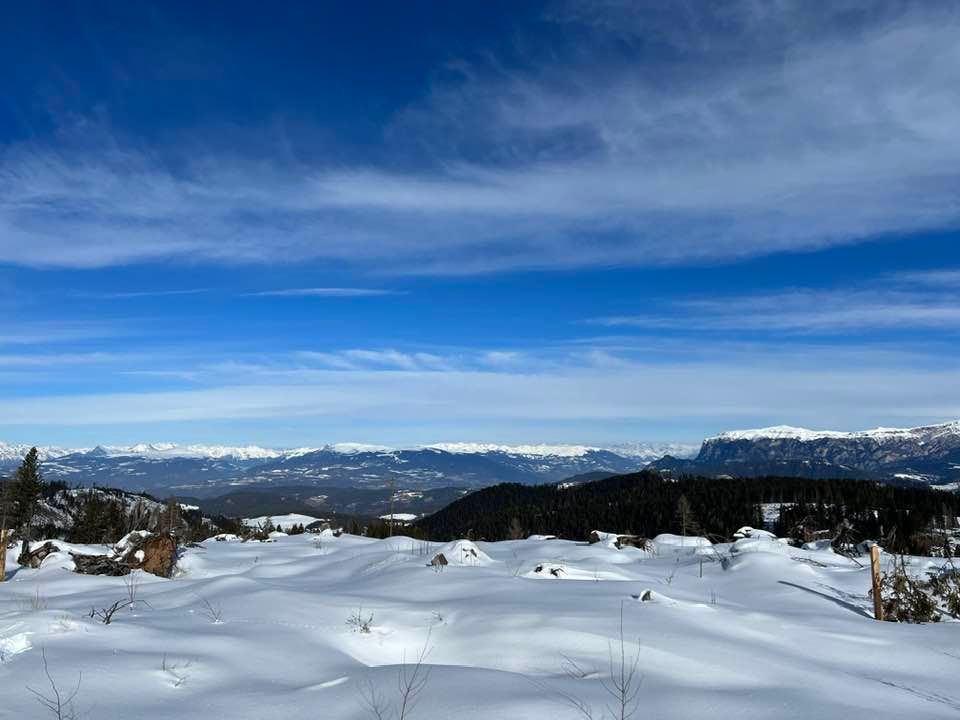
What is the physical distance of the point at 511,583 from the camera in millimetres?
10438

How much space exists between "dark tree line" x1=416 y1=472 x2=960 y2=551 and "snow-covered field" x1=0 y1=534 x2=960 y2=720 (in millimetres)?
85385

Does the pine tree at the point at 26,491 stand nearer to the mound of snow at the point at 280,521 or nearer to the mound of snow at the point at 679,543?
the mound of snow at the point at 280,521

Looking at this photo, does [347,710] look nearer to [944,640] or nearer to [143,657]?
[143,657]

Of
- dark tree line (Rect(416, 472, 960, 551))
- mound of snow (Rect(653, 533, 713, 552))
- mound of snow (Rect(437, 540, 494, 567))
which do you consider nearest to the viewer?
mound of snow (Rect(437, 540, 494, 567))

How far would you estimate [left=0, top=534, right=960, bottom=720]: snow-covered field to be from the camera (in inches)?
179

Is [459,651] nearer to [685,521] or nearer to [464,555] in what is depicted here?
[464,555]

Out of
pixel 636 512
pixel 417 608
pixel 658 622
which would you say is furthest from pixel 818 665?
pixel 636 512

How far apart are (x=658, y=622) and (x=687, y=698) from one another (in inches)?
109

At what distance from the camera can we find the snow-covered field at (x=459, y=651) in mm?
4539

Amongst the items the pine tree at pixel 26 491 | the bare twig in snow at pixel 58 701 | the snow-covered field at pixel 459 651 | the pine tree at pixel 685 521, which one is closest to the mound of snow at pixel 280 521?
the pine tree at pixel 26 491

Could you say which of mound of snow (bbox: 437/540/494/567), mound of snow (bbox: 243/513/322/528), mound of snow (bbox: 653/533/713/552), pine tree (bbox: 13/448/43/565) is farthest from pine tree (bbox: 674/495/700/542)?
pine tree (bbox: 13/448/43/565)

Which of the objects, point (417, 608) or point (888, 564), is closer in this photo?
point (417, 608)

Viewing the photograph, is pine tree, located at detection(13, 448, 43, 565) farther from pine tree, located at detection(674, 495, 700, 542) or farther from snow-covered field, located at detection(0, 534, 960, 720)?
snow-covered field, located at detection(0, 534, 960, 720)

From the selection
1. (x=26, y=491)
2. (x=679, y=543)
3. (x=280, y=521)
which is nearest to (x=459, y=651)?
(x=679, y=543)
